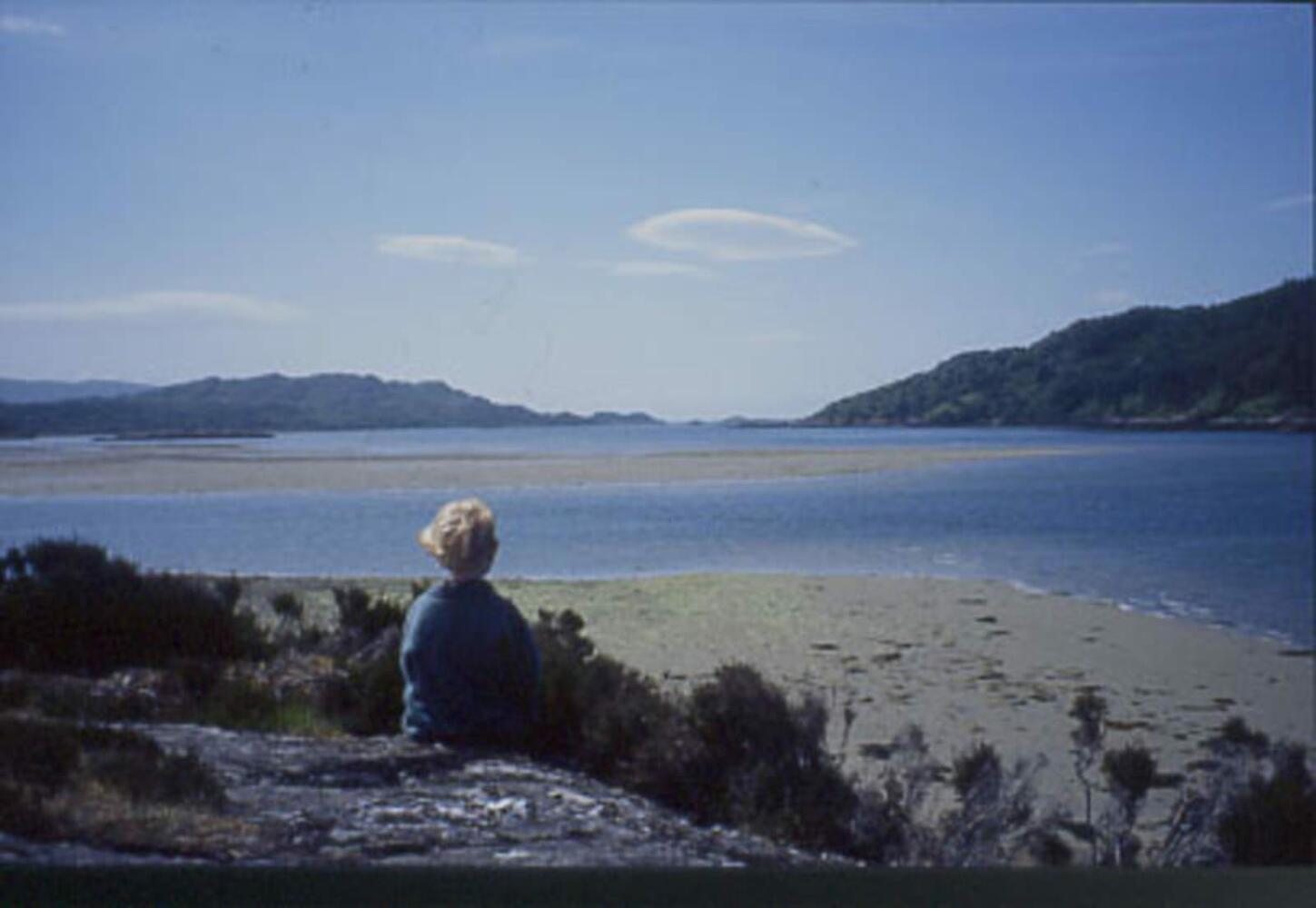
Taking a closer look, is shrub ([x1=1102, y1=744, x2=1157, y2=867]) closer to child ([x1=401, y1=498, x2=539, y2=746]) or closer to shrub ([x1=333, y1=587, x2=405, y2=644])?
child ([x1=401, y1=498, x2=539, y2=746])

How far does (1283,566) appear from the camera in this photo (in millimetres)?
15102

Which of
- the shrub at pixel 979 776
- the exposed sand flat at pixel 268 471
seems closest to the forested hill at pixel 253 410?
the exposed sand flat at pixel 268 471

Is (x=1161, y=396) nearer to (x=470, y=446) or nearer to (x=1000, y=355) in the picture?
(x=1000, y=355)

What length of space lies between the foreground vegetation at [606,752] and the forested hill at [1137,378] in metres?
3.28

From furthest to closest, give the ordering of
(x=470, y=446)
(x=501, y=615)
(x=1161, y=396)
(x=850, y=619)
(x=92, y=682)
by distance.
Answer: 1. (x=1161, y=396)
2. (x=850, y=619)
3. (x=470, y=446)
4. (x=92, y=682)
5. (x=501, y=615)

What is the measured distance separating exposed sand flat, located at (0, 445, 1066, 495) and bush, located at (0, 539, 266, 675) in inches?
15.0

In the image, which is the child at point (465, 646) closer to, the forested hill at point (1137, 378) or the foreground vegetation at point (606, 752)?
the foreground vegetation at point (606, 752)

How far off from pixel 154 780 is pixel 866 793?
250cm

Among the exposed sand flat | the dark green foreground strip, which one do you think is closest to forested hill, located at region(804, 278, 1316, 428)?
the exposed sand flat

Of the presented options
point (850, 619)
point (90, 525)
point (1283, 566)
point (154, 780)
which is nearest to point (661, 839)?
point (154, 780)

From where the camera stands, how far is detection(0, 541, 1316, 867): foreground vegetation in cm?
362

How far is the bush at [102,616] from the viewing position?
475cm

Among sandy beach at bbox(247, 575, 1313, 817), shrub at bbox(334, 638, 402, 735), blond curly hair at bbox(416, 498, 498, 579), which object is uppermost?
blond curly hair at bbox(416, 498, 498, 579)

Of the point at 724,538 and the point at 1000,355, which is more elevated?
the point at 1000,355
